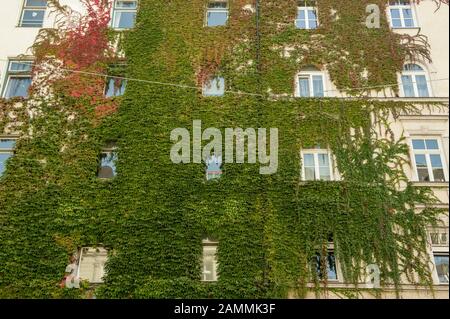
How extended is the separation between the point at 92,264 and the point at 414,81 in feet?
46.2

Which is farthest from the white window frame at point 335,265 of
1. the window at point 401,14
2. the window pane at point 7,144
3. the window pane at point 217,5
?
the window pane at point 7,144

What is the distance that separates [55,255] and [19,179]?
3.24m

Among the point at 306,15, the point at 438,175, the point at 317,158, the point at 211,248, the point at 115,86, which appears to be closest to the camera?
the point at 211,248

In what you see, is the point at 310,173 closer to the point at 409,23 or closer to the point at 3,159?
the point at 409,23

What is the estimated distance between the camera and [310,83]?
18188 mm

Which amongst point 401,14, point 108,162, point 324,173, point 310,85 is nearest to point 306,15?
point 310,85

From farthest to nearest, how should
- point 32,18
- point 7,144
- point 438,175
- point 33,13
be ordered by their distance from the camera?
point 33,13 → point 32,18 → point 7,144 → point 438,175

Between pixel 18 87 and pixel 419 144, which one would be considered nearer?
pixel 419 144

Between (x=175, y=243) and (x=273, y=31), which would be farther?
(x=273, y=31)

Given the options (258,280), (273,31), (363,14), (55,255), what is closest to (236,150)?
(258,280)

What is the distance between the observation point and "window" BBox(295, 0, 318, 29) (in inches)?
771

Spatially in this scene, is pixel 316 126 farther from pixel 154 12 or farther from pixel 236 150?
pixel 154 12

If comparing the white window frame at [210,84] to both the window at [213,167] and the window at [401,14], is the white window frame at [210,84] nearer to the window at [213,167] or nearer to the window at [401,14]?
the window at [213,167]
